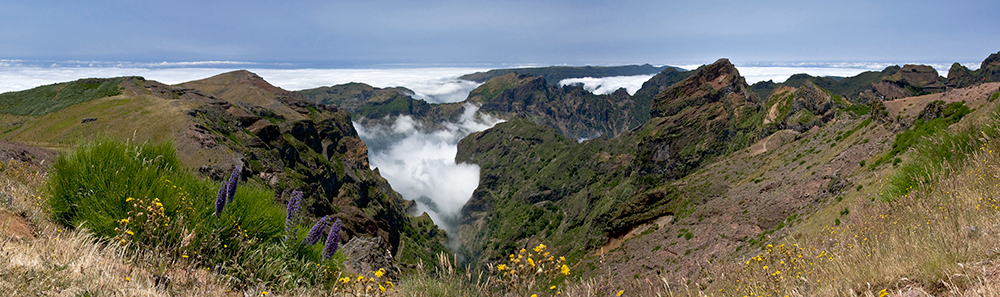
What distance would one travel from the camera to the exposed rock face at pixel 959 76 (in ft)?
607

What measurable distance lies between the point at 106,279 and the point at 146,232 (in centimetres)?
88

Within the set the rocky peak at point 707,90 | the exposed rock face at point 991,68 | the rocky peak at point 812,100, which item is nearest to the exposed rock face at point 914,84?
the exposed rock face at point 991,68

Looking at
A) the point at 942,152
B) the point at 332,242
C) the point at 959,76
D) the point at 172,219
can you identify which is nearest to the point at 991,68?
the point at 959,76

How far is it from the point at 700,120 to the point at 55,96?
5201 inches

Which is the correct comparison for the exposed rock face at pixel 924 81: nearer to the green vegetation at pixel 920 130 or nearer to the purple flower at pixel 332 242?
the green vegetation at pixel 920 130

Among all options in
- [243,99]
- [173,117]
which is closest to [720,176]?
[173,117]

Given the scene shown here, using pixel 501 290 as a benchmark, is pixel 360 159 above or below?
below

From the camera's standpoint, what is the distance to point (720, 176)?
162ft

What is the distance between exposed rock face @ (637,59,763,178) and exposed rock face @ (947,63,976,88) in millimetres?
163947

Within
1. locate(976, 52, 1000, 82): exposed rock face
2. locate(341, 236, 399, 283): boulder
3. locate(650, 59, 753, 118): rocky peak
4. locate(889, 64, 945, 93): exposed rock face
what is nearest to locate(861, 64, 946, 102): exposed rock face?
locate(889, 64, 945, 93): exposed rock face

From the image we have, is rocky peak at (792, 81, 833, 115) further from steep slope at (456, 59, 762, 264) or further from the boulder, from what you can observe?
the boulder

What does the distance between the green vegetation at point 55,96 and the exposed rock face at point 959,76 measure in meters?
297

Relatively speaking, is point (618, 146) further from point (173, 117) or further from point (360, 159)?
point (173, 117)

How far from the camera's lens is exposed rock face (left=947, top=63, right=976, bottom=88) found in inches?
7282
